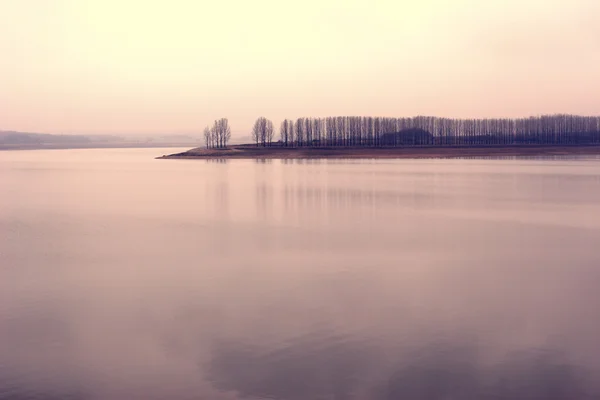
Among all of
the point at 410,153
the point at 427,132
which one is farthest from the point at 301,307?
the point at 427,132

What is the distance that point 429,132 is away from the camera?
134 metres

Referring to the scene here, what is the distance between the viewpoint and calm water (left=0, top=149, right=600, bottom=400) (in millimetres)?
6922

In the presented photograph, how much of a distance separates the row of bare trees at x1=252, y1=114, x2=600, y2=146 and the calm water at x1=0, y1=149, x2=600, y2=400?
10277 cm

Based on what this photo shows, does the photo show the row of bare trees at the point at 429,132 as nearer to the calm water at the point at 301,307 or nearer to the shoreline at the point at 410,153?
the shoreline at the point at 410,153

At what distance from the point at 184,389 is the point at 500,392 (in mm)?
3877

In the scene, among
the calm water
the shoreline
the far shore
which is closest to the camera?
the calm water

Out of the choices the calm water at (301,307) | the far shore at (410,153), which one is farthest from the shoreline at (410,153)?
the calm water at (301,307)

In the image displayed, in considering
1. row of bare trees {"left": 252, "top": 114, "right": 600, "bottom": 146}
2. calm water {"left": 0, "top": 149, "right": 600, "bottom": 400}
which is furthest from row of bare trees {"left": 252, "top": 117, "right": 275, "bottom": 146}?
calm water {"left": 0, "top": 149, "right": 600, "bottom": 400}

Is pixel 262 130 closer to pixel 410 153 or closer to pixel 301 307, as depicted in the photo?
pixel 410 153

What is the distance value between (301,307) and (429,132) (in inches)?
5090

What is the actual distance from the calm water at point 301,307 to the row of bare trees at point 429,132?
103m

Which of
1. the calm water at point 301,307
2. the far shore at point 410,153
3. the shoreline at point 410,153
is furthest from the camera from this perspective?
the far shore at point 410,153

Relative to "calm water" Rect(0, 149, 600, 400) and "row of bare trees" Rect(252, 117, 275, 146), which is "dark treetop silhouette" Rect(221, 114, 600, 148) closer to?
"row of bare trees" Rect(252, 117, 275, 146)

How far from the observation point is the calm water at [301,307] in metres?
6.92
